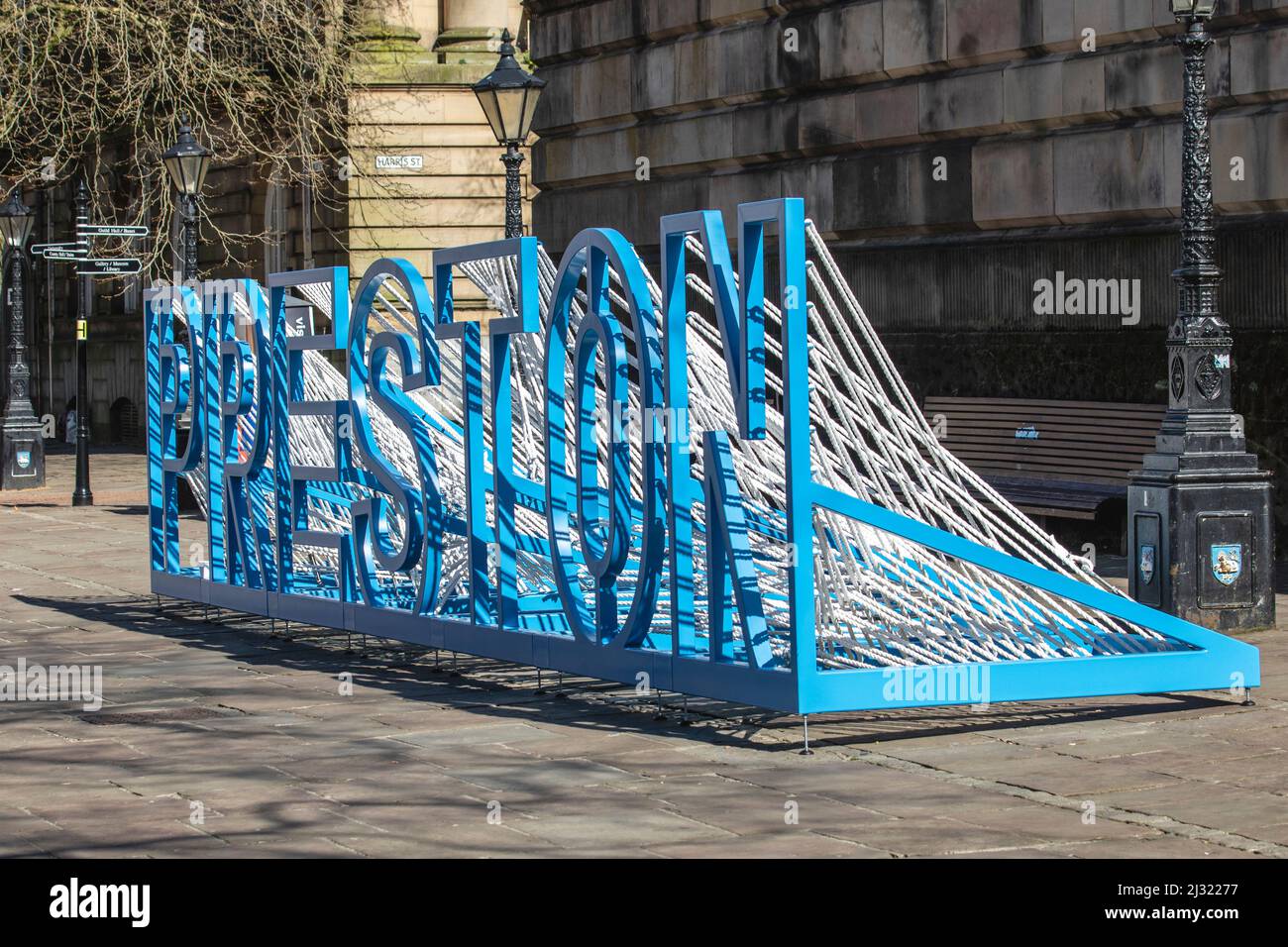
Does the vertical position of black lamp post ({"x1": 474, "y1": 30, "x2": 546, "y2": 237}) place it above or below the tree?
below

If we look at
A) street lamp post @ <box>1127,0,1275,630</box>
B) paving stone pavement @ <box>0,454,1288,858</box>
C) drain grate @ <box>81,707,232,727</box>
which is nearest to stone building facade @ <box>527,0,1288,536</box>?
street lamp post @ <box>1127,0,1275,630</box>

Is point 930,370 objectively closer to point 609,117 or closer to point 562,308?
point 609,117

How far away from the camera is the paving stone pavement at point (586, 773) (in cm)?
696

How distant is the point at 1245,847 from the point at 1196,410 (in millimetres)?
5638

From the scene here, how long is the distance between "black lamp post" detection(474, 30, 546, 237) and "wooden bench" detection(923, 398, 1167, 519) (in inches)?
158

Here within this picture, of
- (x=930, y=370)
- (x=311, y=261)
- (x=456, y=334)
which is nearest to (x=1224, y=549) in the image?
(x=456, y=334)

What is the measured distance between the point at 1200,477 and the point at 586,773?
494cm

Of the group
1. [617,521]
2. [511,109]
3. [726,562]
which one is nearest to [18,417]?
[511,109]

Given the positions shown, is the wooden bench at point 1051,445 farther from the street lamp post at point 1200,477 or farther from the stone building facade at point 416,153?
the stone building facade at point 416,153

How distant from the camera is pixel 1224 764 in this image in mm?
8062

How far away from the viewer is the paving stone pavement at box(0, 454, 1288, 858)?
22.8 feet

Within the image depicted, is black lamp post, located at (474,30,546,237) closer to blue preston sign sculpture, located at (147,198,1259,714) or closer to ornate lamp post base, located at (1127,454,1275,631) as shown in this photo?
blue preston sign sculpture, located at (147,198,1259,714)

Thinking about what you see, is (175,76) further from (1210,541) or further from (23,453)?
(1210,541)

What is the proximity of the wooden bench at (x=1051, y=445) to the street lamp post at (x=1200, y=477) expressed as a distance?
3.51 metres
